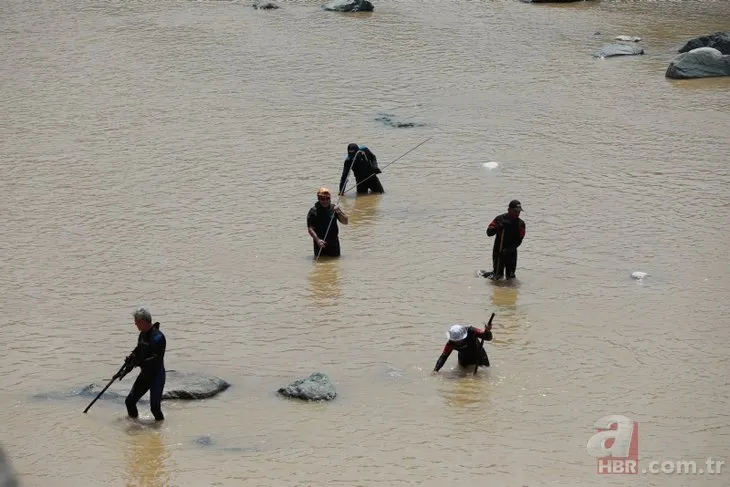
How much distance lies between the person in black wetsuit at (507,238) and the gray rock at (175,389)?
4552 millimetres

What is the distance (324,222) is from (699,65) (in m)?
14.3

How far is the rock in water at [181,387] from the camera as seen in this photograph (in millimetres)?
12633

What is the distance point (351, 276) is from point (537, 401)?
4.53m

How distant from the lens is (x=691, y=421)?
1229cm

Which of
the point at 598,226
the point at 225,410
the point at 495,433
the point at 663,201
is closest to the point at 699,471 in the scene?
the point at 495,433

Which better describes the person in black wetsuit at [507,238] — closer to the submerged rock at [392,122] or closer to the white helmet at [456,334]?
the white helmet at [456,334]

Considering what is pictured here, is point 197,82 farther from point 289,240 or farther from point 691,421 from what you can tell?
point 691,421

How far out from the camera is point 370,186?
20.2m

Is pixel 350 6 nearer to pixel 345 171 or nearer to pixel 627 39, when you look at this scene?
pixel 627 39

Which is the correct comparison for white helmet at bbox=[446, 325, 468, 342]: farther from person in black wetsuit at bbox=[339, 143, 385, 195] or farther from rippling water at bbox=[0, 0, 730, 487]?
person in black wetsuit at bbox=[339, 143, 385, 195]

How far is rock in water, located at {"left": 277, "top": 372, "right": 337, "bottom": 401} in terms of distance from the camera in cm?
1259

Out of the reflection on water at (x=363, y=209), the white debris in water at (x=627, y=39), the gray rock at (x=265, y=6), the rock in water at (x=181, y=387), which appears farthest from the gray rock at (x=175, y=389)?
the gray rock at (x=265, y=6)

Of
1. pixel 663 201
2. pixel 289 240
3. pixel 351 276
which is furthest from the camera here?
pixel 663 201

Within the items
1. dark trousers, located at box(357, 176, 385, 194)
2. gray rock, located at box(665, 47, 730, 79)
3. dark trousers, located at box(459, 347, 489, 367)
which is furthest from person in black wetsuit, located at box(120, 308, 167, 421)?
gray rock, located at box(665, 47, 730, 79)
